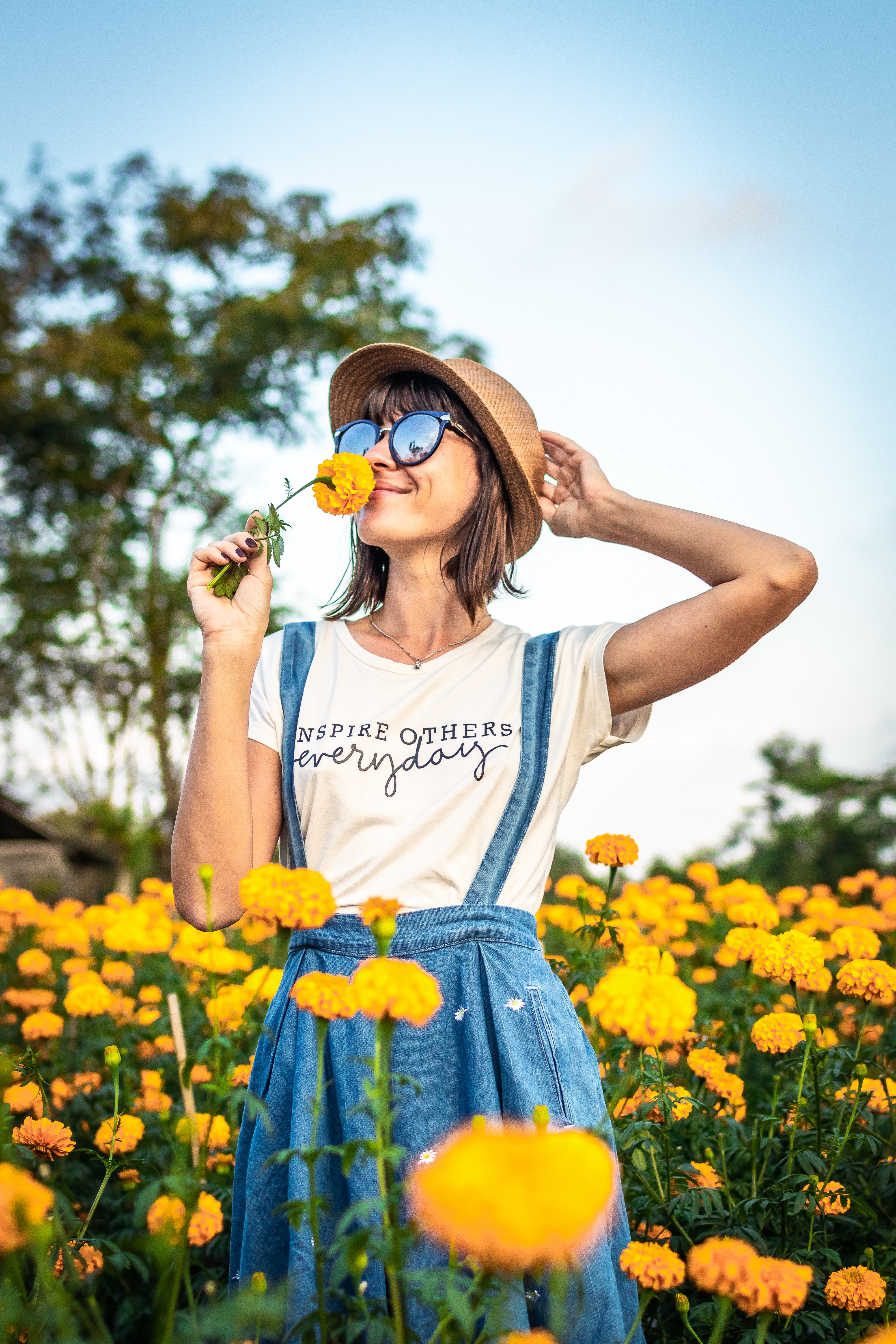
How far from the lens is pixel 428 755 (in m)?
1.68

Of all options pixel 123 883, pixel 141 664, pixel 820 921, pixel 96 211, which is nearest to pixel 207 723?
pixel 820 921

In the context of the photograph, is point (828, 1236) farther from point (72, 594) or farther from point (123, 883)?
point (72, 594)

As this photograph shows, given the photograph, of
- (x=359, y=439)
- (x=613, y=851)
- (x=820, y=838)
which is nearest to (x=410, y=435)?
(x=359, y=439)

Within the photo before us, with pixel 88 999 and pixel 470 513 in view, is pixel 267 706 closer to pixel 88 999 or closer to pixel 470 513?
pixel 470 513

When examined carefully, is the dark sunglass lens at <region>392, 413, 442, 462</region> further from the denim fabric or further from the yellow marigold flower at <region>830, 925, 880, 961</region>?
the yellow marigold flower at <region>830, 925, 880, 961</region>

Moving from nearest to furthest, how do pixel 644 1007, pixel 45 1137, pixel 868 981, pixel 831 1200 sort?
pixel 644 1007 → pixel 45 1137 → pixel 831 1200 → pixel 868 981

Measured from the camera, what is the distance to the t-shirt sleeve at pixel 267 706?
1.73m

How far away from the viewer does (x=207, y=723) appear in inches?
58.1

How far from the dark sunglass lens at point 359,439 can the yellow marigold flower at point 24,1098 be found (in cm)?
129

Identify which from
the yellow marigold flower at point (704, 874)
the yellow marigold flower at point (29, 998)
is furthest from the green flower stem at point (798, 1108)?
the yellow marigold flower at point (704, 874)

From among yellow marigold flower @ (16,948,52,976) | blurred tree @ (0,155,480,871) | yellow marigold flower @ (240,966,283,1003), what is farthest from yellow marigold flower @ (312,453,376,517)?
blurred tree @ (0,155,480,871)

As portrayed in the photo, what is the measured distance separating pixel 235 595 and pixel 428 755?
0.44m

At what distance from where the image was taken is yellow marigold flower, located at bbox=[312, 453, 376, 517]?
165 centimetres

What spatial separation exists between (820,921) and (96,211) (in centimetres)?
1423
